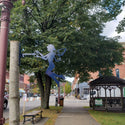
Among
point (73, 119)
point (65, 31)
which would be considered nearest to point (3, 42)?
point (73, 119)

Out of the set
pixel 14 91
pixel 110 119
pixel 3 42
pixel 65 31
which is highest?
pixel 65 31

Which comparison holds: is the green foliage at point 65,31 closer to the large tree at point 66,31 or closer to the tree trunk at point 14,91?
the large tree at point 66,31

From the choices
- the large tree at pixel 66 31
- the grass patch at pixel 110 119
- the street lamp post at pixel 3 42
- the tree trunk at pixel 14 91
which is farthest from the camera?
the large tree at pixel 66 31

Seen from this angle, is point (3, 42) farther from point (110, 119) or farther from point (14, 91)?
point (110, 119)

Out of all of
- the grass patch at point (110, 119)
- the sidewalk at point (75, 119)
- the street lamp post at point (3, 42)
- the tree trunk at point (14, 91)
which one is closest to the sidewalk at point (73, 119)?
the sidewalk at point (75, 119)

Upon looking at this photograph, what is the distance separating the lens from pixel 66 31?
13.7 meters

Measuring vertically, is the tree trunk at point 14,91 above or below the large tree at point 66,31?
below

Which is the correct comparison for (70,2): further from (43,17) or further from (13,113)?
(13,113)

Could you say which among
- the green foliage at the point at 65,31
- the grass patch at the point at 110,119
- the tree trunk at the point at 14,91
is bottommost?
the grass patch at the point at 110,119

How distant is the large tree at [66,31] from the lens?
537 inches

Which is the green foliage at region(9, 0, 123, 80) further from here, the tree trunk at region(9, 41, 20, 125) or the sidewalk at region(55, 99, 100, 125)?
the tree trunk at region(9, 41, 20, 125)

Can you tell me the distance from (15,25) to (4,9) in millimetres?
9766

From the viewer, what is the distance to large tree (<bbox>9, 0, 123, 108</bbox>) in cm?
1364

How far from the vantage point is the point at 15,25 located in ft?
47.9
